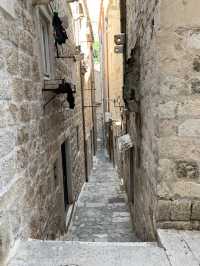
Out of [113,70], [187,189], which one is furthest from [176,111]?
[113,70]

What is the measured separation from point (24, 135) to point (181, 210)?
160 cm

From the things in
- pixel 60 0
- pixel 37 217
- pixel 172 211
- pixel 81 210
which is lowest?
pixel 81 210

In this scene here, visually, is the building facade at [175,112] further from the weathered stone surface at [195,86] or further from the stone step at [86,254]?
the stone step at [86,254]

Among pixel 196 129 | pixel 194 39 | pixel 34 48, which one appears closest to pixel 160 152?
pixel 196 129

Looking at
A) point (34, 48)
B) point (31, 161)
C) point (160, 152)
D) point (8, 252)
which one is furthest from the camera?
point (34, 48)

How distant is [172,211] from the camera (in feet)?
6.73

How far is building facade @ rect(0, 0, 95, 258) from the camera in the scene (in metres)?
1.84

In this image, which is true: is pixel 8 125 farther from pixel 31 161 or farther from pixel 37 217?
pixel 37 217

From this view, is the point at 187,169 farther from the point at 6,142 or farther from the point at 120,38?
the point at 120,38

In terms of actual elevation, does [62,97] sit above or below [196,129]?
above

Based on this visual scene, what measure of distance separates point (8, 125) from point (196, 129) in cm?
152

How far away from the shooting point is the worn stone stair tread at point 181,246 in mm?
1667

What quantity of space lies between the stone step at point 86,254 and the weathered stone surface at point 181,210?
0.32 meters

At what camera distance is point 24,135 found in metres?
2.35
